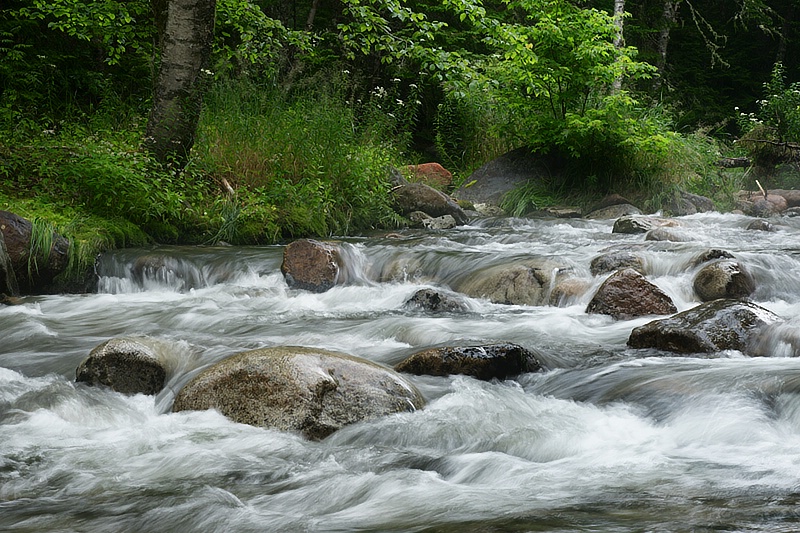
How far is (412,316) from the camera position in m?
5.97

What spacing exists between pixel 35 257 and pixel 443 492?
200 inches

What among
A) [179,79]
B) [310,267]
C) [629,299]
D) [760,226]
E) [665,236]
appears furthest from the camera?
[760,226]

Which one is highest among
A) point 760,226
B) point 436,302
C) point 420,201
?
point 760,226

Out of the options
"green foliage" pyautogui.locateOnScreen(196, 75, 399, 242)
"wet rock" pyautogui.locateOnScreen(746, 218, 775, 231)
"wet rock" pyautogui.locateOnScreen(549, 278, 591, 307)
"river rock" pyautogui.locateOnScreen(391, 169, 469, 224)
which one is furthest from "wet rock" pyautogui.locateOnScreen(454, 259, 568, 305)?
"wet rock" pyautogui.locateOnScreen(746, 218, 775, 231)

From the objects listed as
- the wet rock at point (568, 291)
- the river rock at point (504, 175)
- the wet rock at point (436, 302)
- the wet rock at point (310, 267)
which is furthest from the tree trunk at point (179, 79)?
the river rock at point (504, 175)

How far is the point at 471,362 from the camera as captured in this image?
423cm

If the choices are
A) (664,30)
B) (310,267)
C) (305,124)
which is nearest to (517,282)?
(310,267)

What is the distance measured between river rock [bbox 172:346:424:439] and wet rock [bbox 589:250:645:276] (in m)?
3.37

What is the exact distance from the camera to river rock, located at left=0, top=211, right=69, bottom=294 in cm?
645

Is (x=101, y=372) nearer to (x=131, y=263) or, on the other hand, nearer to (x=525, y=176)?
(x=131, y=263)

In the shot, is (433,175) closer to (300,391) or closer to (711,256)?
(711,256)

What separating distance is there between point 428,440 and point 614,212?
9207mm

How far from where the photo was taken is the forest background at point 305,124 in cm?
812

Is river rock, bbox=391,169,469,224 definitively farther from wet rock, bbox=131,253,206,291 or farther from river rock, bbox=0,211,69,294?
river rock, bbox=0,211,69,294
